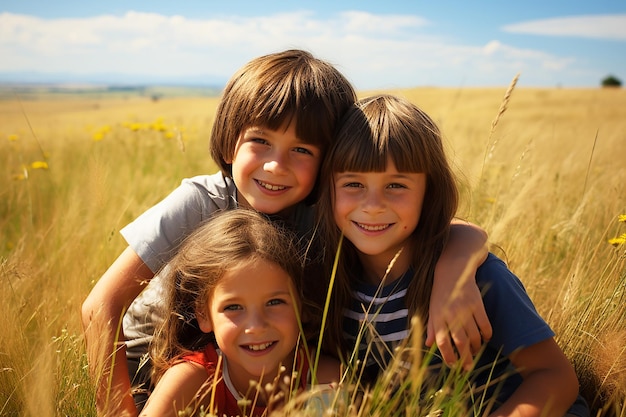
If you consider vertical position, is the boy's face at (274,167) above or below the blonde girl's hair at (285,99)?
below

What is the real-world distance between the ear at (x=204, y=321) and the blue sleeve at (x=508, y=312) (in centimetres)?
100

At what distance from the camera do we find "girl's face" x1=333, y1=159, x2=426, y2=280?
79.6 inches

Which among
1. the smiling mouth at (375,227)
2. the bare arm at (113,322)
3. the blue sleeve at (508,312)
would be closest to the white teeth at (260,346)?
the bare arm at (113,322)

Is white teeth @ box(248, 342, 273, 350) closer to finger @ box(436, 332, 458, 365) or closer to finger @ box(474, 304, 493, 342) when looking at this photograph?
finger @ box(436, 332, 458, 365)

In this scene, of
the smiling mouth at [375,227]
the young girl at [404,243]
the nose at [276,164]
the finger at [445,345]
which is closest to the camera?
the finger at [445,345]

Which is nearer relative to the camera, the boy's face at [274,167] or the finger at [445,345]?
the finger at [445,345]

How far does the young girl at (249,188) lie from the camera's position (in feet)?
6.95

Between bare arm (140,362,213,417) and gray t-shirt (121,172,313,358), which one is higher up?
gray t-shirt (121,172,313,358)

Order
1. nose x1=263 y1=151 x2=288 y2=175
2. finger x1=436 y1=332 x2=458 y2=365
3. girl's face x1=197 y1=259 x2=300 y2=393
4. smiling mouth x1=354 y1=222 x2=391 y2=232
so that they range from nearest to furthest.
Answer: finger x1=436 y1=332 x2=458 y2=365, girl's face x1=197 y1=259 x2=300 y2=393, smiling mouth x1=354 y1=222 x2=391 y2=232, nose x1=263 y1=151 x2=288 y2=175

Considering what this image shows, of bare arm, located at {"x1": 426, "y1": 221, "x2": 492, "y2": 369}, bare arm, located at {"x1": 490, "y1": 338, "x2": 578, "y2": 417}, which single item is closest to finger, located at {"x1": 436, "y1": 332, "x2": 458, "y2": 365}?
bare arm, located at {"x1": 426, "y1": 221, "x2": 492, "y2": 369}

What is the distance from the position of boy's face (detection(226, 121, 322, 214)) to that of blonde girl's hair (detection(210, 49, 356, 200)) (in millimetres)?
39

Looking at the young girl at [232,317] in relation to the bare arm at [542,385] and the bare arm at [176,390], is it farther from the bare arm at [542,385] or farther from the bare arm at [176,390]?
the bare arm at [542,385]

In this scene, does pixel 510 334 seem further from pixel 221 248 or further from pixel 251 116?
pixel 251 116

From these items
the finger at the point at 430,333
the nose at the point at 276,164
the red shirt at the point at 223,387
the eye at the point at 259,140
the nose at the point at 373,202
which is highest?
the eye at the point at 259,140
